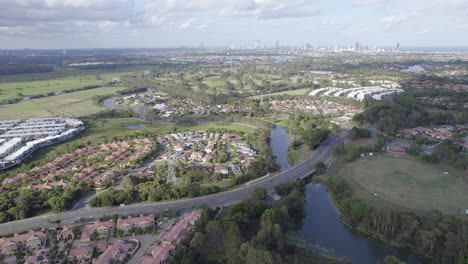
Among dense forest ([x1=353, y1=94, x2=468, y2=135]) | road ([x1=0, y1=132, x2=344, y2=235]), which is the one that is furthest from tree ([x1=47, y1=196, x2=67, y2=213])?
dense forest ([x1=353, y1=94, x2=468, y2=135])

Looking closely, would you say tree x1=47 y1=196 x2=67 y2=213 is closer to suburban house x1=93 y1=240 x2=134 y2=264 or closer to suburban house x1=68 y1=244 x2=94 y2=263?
suburban house x1=68 y1=244 x2=94 y2=263

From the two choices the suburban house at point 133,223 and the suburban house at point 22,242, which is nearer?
the suburban house at point 22,242

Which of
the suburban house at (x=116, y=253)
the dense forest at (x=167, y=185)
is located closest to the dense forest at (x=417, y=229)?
the dense forest at (x=167, y=185)

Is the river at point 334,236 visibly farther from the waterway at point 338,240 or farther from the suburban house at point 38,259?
the suburban house at point 38,259

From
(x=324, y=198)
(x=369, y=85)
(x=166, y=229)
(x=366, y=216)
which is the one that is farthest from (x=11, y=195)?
(x=369, y=85)

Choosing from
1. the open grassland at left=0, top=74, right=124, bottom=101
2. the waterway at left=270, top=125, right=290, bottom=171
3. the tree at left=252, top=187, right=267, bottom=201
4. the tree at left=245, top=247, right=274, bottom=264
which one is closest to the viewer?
the tree at left=245, top=247, right=274, bottom=264

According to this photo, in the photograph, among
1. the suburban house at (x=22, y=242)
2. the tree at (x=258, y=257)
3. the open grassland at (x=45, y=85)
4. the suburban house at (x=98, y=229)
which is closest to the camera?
the tree at (x=258, y=257)
